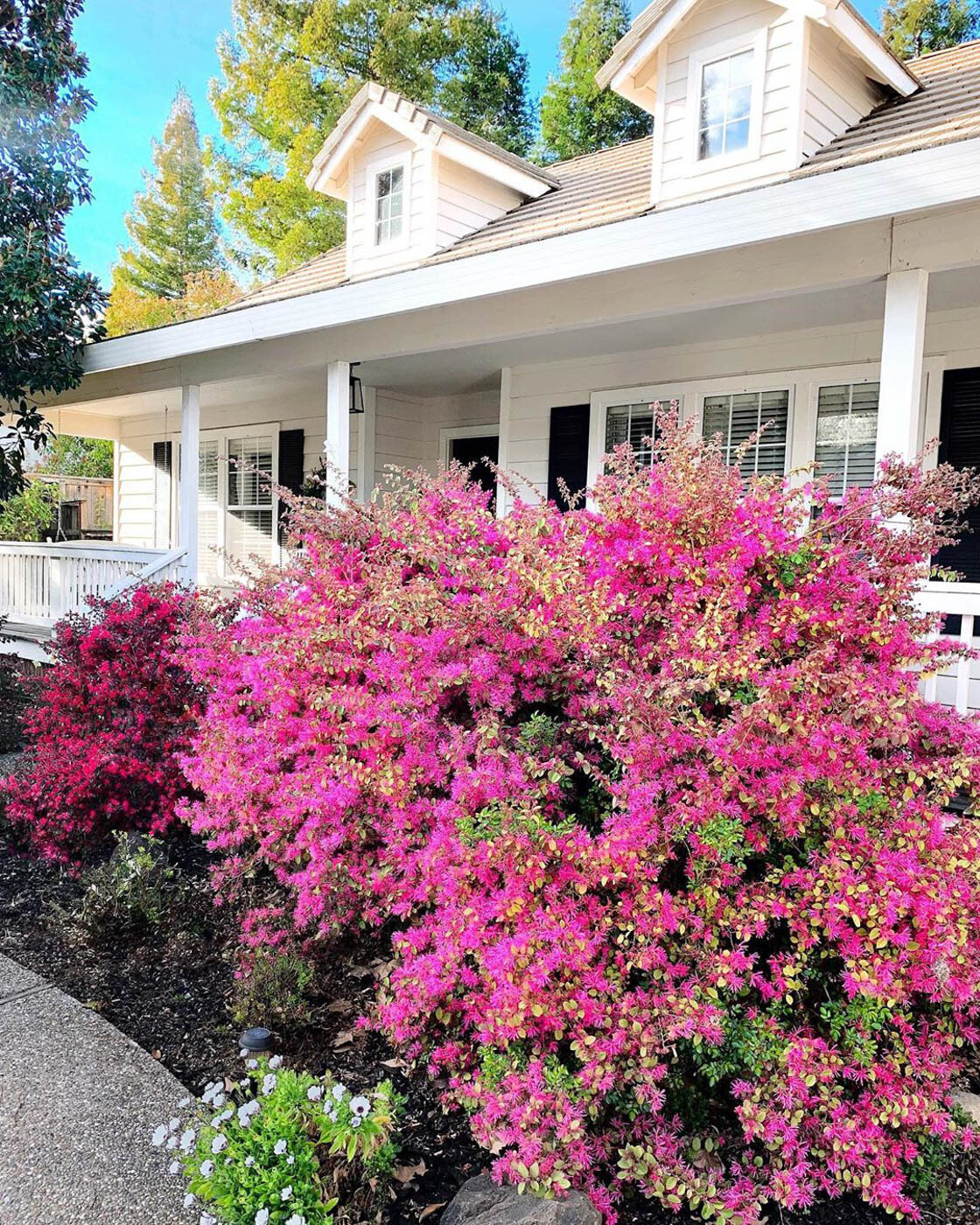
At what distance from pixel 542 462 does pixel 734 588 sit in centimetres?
549

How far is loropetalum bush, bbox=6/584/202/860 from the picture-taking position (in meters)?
Answer: 4.20

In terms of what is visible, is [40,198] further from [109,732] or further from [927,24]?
[927,24]

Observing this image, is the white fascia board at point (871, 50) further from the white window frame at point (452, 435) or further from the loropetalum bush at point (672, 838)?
the white window frame at point (452, 435)

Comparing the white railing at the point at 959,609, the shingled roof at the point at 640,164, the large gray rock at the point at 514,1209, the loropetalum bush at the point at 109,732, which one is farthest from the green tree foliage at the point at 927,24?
the large gray rock at the point at 514,1209

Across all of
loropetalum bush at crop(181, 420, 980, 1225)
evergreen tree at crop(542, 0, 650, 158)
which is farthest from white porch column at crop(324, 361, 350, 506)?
evergreen tree at crop(542, 0, 650, 158)

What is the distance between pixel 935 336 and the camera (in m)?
5.70

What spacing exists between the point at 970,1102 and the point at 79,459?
3287 cm

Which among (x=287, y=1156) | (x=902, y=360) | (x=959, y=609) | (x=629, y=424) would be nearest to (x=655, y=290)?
(x=902, y=360)

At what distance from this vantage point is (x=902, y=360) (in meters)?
4.19

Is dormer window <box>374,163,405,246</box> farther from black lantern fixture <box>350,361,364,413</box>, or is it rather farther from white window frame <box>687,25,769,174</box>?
white window frame <box>687,25,769,174</box>

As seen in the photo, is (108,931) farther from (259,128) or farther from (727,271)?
(259,128)

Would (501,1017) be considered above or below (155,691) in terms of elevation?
below

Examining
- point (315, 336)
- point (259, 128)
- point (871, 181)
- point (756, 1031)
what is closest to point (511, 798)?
point (756, 1031)

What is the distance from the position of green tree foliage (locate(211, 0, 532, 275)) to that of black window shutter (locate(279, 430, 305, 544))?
38.0ft
